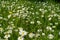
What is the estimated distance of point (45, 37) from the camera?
12.4ft

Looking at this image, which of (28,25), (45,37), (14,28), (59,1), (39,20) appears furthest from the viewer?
(59,1)

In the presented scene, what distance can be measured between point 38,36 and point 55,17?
1521mm

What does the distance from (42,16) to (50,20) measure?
34cm

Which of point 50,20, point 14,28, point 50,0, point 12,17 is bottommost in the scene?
point 14,28

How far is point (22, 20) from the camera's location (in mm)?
4945

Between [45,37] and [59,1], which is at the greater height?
[59,1]

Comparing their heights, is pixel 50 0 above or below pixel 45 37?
above

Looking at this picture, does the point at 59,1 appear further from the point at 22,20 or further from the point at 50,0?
the point at 22,20

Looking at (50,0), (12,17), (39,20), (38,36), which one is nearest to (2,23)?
(12,17)

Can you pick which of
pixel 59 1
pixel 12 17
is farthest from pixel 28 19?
pixel 59 1

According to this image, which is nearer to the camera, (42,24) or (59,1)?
(42,24)

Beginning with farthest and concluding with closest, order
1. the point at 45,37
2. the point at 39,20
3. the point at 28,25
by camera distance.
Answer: the point at 39,20
the point at 28,25
the point at 45,37

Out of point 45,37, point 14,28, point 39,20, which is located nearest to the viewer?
point 45,37

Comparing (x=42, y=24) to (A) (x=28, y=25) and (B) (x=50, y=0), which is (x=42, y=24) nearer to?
(A) (x=28, y=25)
